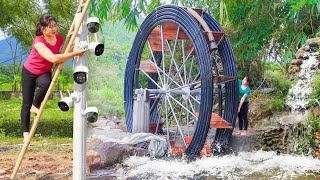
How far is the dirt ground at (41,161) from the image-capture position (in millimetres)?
5484

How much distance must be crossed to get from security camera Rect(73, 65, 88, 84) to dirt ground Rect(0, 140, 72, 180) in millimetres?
2747

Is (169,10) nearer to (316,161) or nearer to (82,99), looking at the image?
(316,161)

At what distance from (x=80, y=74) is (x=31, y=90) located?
0.57 meters

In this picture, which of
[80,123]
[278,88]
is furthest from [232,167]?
[80,123]

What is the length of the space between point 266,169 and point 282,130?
129 centimetres

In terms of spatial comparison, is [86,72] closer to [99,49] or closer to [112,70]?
[99,49]

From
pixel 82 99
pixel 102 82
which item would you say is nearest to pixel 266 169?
pixel 82 99

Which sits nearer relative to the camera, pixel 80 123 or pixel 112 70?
pixel 80 123

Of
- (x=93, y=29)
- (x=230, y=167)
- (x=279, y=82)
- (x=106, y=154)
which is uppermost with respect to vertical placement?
(x=93, y=29)

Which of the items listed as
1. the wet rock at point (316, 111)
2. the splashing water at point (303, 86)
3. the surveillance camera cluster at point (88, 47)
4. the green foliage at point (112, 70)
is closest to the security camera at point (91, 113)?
the surveillance camera cluster at point (88, 47)

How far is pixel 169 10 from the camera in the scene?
741 centimetres

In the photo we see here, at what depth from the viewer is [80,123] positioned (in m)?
2.86

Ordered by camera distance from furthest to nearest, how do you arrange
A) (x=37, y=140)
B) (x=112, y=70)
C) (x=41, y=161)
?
(x=112, y=70) → (x=37, y=140) → (x=41, y=161)

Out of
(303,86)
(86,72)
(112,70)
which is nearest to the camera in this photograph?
(86,72)
